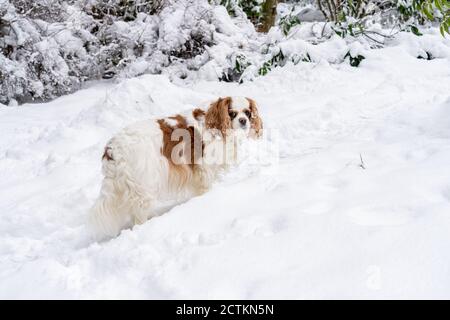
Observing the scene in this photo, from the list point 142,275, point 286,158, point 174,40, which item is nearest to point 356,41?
point 174,40

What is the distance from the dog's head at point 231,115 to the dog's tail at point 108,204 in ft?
3.57

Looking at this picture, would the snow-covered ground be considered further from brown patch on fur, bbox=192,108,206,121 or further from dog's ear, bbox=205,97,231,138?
brown patch on fur, bbox=192,108,206,121

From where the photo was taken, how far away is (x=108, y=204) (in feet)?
12.0

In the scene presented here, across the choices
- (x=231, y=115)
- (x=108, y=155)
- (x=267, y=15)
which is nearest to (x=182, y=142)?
(x=231, y=115)

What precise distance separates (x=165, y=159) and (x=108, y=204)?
63 centimetres

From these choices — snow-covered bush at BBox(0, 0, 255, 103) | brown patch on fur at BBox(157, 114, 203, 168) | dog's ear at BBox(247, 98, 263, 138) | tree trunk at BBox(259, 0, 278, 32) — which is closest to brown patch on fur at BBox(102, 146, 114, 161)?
brown patch on fur at BBox(157, 114, 203, 168)

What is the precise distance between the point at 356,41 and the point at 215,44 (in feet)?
9.71

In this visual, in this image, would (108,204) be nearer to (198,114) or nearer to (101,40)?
(198,114)

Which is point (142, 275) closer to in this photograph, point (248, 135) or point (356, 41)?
point (248, 135)

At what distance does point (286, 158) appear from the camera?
16.5ft

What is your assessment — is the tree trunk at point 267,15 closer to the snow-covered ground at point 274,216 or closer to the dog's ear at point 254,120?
the snow-covered ground at point 274,216

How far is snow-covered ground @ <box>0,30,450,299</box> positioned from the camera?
7.86 ft

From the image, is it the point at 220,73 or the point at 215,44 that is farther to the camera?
the point at 215,44
